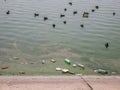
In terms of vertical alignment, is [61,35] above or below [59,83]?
above

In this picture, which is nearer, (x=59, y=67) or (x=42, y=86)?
(x=42, y=86)

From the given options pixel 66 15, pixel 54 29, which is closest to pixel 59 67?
pixel 54 29

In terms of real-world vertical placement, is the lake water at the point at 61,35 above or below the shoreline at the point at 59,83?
above

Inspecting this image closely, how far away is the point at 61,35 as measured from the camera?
2164cm

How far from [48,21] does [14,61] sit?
1074 centimetres

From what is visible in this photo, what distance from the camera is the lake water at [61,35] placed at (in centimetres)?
1738

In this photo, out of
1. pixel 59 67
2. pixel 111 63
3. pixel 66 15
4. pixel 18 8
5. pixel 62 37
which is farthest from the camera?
pixel 18 8

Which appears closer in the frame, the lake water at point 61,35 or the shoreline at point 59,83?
the shoreline at point 59,83

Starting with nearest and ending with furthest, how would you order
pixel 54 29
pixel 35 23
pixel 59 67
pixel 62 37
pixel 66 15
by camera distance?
pixel 59 67
pixel 62 37
pixel 54 29
pixel 35 23
pixel 66 15

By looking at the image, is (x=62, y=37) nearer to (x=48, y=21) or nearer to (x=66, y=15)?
(x=48, y=21)

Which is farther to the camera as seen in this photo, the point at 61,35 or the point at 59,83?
the point at 61,35

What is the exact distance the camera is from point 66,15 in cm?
2900

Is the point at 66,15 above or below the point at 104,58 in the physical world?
above

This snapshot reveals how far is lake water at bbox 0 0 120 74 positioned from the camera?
17375 mm
